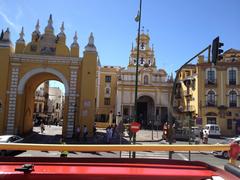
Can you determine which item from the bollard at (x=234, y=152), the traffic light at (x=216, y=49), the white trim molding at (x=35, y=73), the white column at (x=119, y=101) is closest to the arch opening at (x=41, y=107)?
the white trim molding at (x=35, y=73)

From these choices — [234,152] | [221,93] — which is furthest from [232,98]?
[234,152]

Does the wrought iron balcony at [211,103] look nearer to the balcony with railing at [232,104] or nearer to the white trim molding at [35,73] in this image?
the balcony with railing at [232,104]

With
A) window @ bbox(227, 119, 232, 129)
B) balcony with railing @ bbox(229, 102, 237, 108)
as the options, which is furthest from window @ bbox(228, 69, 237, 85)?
window @ bbox(227, 119, 232, 129)

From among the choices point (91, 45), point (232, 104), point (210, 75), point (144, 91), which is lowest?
point (232, 104)

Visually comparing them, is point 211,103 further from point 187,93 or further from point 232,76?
point 187,93

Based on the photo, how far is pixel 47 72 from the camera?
2895 centimetres

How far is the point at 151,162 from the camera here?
3.63 meters

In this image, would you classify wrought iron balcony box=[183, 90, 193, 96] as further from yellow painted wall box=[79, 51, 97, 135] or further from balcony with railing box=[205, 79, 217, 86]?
yellow painted wall box=[79, 51, 97, 135]

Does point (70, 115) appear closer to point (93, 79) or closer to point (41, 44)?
point (93, 79)

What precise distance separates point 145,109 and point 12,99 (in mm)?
37282

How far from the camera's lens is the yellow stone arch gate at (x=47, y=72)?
27838 mm

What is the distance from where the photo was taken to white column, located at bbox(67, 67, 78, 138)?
2777 centimetres

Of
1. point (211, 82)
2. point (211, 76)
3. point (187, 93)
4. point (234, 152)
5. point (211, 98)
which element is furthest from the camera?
point (187, 93)

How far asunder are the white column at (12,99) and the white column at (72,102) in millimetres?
5220
